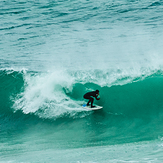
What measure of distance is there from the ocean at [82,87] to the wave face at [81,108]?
49 millimetres

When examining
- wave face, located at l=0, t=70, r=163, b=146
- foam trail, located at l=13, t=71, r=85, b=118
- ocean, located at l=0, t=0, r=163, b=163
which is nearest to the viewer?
ocean, located at l=0, t=0, r=163, b=163

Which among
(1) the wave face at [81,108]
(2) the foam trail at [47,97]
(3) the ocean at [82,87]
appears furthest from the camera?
(2) the foam trail at [47,97]

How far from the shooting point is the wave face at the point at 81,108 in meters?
13.3

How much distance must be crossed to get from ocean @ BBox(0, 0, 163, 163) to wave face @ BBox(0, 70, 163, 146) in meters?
0.05

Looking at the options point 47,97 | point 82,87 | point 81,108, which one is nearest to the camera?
point 81,108

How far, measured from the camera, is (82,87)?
55.4 ft

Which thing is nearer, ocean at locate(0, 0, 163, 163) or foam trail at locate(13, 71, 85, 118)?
ocean at locate(0, 0, 163, 163)

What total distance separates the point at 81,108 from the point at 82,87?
2088mm

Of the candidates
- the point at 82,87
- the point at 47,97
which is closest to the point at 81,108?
the point at 82,87

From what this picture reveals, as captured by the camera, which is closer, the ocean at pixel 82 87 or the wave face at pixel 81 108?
the ocean at pixel 82 87

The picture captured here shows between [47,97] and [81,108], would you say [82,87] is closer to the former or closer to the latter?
[81,108]

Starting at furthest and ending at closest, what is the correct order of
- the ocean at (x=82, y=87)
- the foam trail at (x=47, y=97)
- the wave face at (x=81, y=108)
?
1. the foam trail at (x=47, y=97)
2. the wave face at (x=81, y=108)
3. the ocean at (x=82, y=87)

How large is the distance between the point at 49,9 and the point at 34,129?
21.6 meters

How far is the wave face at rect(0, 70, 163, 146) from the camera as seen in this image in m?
13.3
